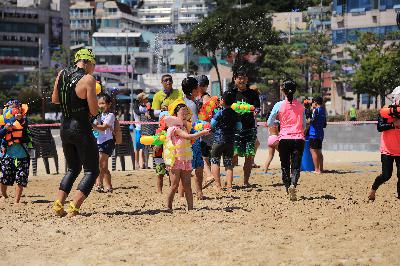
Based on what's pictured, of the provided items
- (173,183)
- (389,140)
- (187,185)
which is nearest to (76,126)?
(173,183)

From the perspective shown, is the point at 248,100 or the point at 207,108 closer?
the point at 207,108

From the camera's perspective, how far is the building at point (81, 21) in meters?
172

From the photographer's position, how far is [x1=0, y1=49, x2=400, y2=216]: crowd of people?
974 centimetres

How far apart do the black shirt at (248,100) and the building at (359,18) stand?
195ft

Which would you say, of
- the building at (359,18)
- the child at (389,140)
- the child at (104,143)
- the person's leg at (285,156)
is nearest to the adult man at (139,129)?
the child at (104,143)

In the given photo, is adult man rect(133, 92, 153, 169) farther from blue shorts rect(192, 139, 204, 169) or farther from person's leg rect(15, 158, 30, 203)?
blue shorts rect(192, 139, 204, 169)

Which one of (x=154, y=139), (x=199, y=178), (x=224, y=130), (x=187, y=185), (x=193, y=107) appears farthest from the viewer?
(x=224, y=130)

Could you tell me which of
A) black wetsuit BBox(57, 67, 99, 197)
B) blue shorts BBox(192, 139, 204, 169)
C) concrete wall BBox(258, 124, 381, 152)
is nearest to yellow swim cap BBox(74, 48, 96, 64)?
black wetsuit BBox(57, 67, 99, 197)

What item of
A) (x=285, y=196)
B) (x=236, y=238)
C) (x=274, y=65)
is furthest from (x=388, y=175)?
(x=274, y=65)

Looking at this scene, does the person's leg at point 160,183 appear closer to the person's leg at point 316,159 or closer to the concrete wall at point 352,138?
the person's leg at point 316,159

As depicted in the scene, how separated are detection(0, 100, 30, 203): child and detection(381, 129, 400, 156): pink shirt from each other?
498 centimetres

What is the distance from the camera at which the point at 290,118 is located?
11.9m

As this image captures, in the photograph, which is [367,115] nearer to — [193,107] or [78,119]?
[193,107]

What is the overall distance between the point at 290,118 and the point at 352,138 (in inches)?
748
